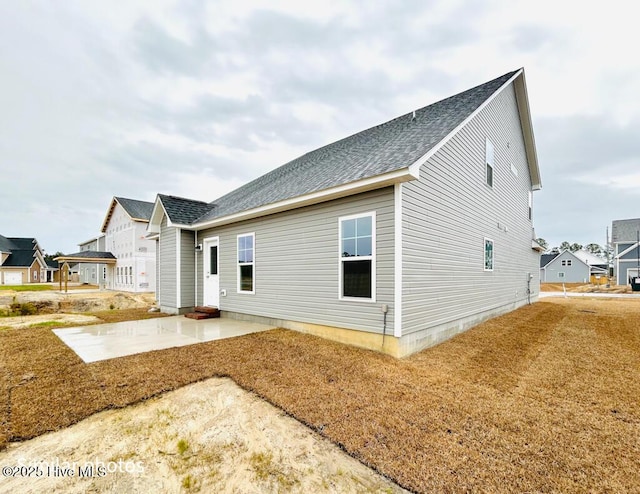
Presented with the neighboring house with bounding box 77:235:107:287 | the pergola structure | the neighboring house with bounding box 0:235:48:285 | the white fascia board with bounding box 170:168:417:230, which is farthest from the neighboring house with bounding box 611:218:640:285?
the neighboring house with bounding box 0:235:48:285

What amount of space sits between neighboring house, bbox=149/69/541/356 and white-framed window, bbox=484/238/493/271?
33 mm

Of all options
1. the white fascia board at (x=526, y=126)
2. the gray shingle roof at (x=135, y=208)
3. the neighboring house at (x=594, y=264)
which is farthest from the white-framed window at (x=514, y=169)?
the neighboring house at (x=594, y=264)

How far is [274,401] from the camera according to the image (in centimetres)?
328

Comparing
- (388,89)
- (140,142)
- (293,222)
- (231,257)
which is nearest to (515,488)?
(293,222)

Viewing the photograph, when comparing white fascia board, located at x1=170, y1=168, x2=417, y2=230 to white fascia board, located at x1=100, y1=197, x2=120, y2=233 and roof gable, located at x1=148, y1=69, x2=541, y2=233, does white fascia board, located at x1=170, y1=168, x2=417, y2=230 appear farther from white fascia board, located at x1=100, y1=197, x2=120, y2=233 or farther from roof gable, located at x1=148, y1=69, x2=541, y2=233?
white fascia board, located at x1=100, y1=197, x2=120, y2=233

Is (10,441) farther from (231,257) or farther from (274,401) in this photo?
(231,257)

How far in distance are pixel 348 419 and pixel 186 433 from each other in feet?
4.97

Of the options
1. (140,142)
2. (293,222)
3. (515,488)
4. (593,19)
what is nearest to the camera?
(515,488)

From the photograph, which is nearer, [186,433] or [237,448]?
[237,448]

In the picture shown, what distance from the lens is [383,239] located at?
16.8 ft

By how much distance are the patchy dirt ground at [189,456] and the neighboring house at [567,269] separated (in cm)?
4736

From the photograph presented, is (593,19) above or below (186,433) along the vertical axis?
above

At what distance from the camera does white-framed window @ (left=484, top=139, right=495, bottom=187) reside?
27.1 ft

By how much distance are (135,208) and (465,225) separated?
2462 centimetres
